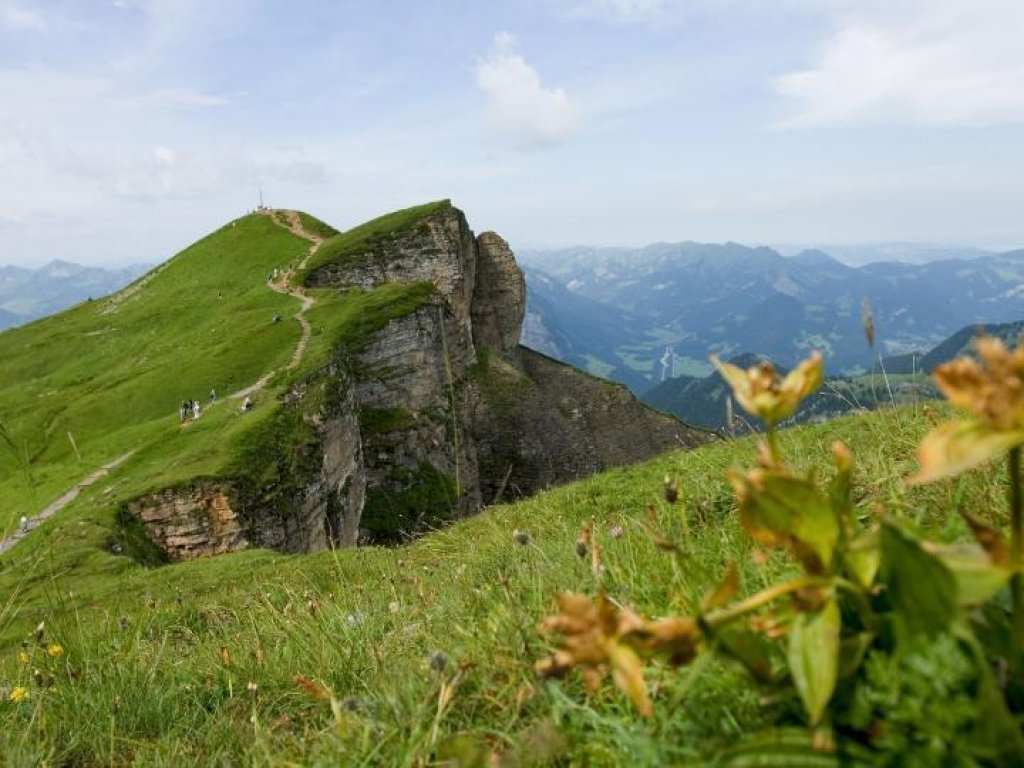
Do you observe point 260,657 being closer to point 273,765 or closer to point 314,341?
point 273,765

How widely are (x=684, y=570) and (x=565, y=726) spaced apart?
2.05 feet

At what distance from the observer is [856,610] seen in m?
1.78

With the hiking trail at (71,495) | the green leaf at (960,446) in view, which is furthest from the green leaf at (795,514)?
the hiking trail at (71,495)

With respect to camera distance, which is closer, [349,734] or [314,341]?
[349,734]

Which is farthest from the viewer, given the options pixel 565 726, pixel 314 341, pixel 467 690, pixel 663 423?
pixel 663 423

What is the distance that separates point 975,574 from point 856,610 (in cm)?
35

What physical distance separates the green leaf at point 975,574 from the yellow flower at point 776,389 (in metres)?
0.44

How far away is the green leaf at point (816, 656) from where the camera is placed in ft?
4.81

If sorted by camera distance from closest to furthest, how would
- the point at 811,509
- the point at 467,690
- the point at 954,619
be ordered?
1. the point at 954,619
2. the point at 811,509
3. the point at 467,690

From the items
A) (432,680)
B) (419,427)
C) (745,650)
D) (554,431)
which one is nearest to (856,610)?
(745,650)

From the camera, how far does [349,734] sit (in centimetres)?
259

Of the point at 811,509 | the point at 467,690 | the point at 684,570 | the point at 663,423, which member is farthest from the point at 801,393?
the point at 663,423

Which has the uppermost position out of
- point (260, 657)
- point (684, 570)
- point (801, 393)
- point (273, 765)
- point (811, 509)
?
point (801, 393)

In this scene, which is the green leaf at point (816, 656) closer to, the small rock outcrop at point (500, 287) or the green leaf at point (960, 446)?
the green leaf at point (960, 446)
